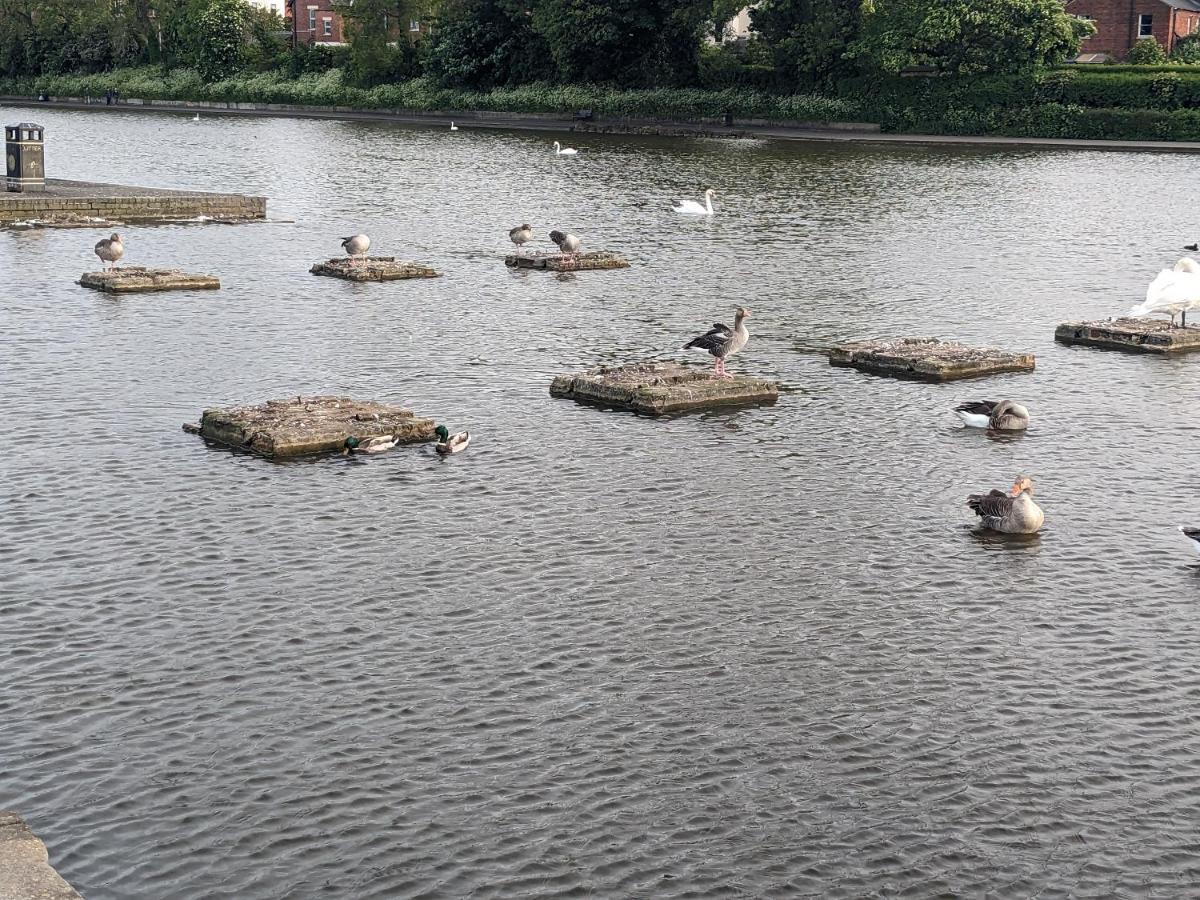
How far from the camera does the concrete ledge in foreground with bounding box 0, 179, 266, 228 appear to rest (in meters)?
44.1

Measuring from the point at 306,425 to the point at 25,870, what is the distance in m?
11.7

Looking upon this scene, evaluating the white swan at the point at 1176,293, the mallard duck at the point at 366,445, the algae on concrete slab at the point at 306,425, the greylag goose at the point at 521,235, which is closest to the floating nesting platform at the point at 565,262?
the greylag goose at the point at 521,235

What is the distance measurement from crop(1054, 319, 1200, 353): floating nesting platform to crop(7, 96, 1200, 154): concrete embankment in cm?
5619

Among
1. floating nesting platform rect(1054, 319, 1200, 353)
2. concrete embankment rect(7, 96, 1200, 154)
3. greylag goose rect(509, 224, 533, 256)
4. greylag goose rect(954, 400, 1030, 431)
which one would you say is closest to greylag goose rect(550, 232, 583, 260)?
greylag goose rect(509, 224, 533, 256)

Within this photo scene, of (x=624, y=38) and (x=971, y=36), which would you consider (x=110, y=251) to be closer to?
(x=971, y=36)

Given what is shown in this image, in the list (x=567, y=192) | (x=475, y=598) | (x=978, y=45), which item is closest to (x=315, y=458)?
(x=475, y=598)

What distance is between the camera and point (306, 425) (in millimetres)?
21266

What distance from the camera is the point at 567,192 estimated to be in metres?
58.1

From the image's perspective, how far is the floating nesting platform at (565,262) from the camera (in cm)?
3878

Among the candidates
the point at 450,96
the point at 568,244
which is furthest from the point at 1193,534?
the point at 450,96

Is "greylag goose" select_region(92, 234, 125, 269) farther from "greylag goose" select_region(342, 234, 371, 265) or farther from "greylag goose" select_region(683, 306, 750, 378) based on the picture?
"greylag goose" select_region(683, 306, 750, 378)

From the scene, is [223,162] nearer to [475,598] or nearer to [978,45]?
[978,45]

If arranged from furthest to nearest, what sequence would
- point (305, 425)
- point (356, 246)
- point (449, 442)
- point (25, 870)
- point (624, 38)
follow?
point (624, 38) < point (356, 246) < point (305, 425) < point (449, 442) < point (25, 870)

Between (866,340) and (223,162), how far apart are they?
46.8 metres
